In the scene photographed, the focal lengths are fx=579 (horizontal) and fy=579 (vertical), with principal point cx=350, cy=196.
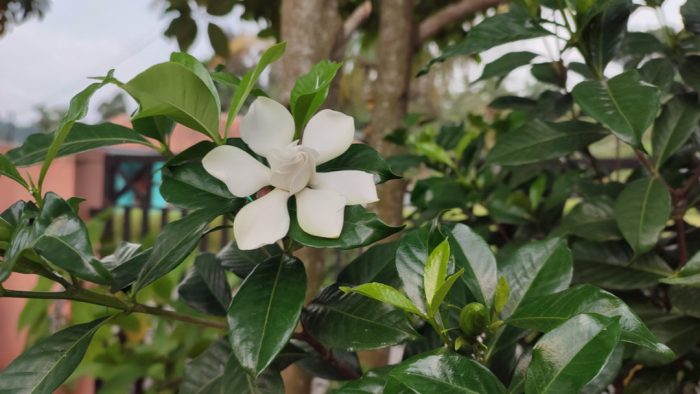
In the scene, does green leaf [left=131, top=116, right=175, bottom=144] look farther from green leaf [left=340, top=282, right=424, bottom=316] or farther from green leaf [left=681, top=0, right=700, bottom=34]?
green leaf [left=681, top=0, right=700, bottom=34]

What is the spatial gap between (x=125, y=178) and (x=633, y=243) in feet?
8.22

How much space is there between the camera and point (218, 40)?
136 cm

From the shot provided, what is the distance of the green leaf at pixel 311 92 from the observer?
38 centimetres

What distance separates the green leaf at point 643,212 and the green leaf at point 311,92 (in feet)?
1.09

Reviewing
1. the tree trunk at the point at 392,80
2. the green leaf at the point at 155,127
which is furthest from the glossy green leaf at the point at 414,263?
the tree trunk at the point at 392,80

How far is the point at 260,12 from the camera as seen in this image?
4.82ft

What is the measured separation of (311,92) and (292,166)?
50mm

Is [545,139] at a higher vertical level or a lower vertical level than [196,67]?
lower

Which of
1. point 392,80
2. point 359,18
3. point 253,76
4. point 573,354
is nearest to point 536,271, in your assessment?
point 573,354

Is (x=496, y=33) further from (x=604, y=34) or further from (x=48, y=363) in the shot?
(x=48, y=363)

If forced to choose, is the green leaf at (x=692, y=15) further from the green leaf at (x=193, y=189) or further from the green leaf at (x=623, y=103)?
the green leaf at (x=193, y=189)

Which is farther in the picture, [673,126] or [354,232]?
[673,126]

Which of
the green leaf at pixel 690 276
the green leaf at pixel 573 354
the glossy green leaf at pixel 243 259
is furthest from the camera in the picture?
the glossy green leaf at pixel 243 259

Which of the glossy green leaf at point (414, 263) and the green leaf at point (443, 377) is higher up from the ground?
the glossy green leaf at point (414, 263)
